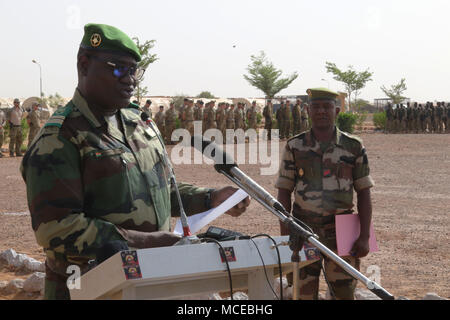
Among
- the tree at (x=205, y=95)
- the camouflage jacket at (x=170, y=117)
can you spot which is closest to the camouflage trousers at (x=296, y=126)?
the camouflage jacket at (x=170, y=117)

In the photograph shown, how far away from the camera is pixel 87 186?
229 cm

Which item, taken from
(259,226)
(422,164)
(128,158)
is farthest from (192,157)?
(128,158)

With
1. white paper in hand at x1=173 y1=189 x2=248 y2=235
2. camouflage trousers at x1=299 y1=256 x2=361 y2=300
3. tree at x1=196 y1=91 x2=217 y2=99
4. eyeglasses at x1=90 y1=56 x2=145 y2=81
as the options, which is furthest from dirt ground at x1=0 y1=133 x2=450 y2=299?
tree at x1=196 y1=91 x2=217 y2=99

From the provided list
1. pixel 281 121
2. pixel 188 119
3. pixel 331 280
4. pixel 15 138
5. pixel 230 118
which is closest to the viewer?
pixel 331 280

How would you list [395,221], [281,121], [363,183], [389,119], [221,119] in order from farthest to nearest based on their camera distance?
[389,119]
[281,121]
[221,119]
[395,221]
[363,183]

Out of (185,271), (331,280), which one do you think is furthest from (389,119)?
(185,271)

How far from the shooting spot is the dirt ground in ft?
19.8

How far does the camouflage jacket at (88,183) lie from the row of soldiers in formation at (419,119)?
3436cm

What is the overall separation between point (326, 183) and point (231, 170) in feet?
6.61

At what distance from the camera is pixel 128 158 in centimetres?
244

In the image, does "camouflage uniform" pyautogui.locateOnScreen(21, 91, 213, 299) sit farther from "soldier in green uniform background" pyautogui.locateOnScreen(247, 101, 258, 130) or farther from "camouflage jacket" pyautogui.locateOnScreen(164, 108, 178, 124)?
"soldier in green uniform background" pyautogui.locateOnScreen(247, 101, 258, 130)

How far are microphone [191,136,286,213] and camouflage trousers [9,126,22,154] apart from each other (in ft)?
63.5

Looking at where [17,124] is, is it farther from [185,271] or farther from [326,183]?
[185,271]
